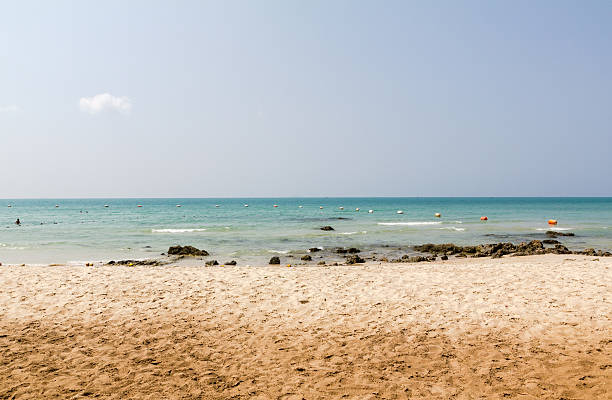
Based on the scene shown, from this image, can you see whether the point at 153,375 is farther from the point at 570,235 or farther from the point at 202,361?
the point at 570,235

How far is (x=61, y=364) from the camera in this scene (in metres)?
6.39

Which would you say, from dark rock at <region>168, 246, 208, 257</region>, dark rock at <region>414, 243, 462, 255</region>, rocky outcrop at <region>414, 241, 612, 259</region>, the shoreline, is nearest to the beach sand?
the shoreline

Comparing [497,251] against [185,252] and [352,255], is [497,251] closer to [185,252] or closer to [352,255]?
[352,255]

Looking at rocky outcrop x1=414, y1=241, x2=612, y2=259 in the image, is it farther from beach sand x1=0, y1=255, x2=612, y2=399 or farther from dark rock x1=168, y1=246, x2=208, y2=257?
dark rock x1=168, y1=246, x2=208, y2=257

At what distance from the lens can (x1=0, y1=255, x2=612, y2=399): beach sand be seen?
18.6ft

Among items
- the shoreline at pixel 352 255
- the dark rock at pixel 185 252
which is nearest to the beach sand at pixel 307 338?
the shoreline at pixel 352 255

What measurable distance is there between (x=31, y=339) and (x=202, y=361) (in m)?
3.75

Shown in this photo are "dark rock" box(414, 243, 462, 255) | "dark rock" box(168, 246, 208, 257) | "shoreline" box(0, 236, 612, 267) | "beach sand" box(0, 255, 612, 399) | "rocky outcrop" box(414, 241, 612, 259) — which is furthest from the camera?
"dark rock" box(414, 243, 462, 255)

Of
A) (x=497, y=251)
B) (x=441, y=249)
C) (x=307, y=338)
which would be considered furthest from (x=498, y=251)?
(x=307, y=338)

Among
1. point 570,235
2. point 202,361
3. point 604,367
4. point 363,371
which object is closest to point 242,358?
point 202,361

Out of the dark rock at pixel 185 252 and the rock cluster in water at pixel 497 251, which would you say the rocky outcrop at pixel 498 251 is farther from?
the dark rock at pixel 185 252

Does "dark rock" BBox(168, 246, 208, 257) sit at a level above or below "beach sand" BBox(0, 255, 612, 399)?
below

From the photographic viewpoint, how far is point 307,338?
24.5 ft

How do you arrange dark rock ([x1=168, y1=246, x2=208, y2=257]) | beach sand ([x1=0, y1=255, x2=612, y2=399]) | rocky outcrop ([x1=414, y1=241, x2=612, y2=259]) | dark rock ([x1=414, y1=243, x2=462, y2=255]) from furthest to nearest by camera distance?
1. dark rock ([x1=414, y1=243, x2=462, y2=255])
2. dark rock ([x1=168, y1=246, x2=208, y2=257])
3. rocky outcrop ([x1=414, y1=241, x2=612, y2=259])
4. beach sand ([x1=0, y1=255, x2=612, y2=399])
